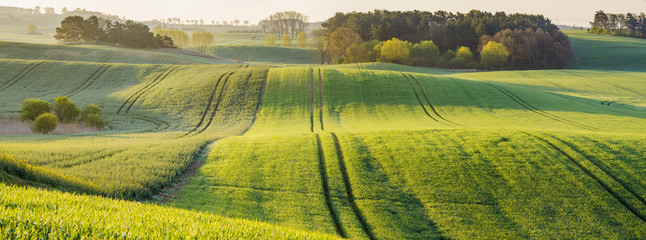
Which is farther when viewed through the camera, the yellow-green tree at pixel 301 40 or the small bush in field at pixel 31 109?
the yellow-green tree at pixel 301 40

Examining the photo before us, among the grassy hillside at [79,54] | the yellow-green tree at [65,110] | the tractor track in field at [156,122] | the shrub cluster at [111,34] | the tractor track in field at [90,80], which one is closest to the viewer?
the yellow-green tree at [65,110]

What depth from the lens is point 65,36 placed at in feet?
324

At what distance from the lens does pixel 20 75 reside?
54.1 meters

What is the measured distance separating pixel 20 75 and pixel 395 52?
2951 inches

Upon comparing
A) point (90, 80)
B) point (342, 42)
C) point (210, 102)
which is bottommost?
point (210, 102)

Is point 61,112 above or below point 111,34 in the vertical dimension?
below

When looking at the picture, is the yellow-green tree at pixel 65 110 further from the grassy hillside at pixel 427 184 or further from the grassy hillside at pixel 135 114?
the grassy hillside at pixel 427 184

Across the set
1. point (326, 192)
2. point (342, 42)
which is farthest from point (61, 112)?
point (342, 42)

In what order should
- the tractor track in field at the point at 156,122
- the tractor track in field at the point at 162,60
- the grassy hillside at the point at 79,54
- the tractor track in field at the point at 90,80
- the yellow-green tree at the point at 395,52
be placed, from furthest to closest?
the yellow-green tree at the point at 395,52 < the tractor track in field at the point at 162,60 < the grassy hillside at the point at 79,54 < the tractor track in field at the point at 90,80 < the tractor track in field at the point at 156,122

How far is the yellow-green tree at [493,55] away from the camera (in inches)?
3497

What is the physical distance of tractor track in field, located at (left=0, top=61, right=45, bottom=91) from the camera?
50.6m

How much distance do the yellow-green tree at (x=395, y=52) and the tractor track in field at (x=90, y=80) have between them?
61445 millimetres

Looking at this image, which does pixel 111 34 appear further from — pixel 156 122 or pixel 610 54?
pixel 610 54

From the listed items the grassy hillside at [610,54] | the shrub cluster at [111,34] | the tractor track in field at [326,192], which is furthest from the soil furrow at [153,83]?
the grassy hillside at [610,54]
